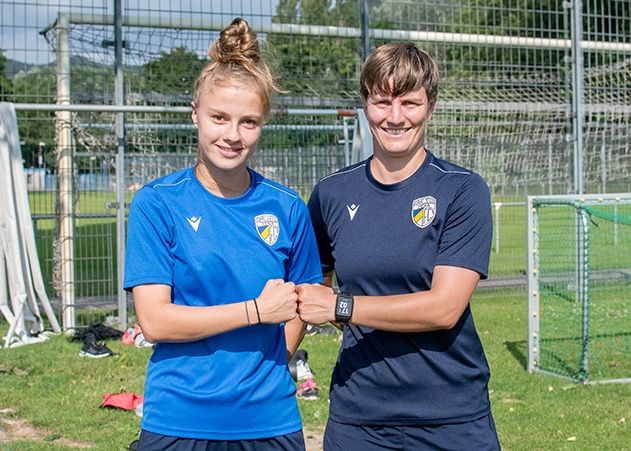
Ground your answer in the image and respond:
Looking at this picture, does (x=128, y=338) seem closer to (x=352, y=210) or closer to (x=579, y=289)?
(x=579, y=289)

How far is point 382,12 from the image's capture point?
11.5 meters

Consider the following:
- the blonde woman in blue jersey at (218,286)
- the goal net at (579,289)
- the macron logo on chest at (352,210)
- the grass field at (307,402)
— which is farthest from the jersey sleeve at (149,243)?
the goal net at (579,289)

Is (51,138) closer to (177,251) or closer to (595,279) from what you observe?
(595,279)

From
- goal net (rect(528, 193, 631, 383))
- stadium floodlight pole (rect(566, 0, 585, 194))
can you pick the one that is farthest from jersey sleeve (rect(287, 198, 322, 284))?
stadium floodlight pole (rect(566, 0, 585, 194))

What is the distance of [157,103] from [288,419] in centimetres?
822

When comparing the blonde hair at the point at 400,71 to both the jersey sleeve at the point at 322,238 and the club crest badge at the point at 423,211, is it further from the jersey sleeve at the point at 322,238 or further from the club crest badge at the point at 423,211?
the jersey sleeve at the point at 322,238

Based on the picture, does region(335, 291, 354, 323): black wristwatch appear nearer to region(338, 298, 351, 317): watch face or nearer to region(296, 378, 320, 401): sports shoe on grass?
region(338, 298, 351, 317): watch face

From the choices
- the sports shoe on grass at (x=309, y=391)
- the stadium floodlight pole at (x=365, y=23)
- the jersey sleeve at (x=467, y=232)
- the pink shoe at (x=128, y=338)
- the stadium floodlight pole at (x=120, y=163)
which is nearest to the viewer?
the jersey sleeve at (x=467, y=232)

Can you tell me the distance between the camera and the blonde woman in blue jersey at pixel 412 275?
287cm

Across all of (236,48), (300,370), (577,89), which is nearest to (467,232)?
(236,48)

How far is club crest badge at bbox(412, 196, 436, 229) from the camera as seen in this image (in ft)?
9.46

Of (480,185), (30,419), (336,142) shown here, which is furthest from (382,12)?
(480,185)

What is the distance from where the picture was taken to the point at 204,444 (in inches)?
103

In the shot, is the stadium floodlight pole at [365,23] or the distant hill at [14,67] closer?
the distant hill at [14,67]
